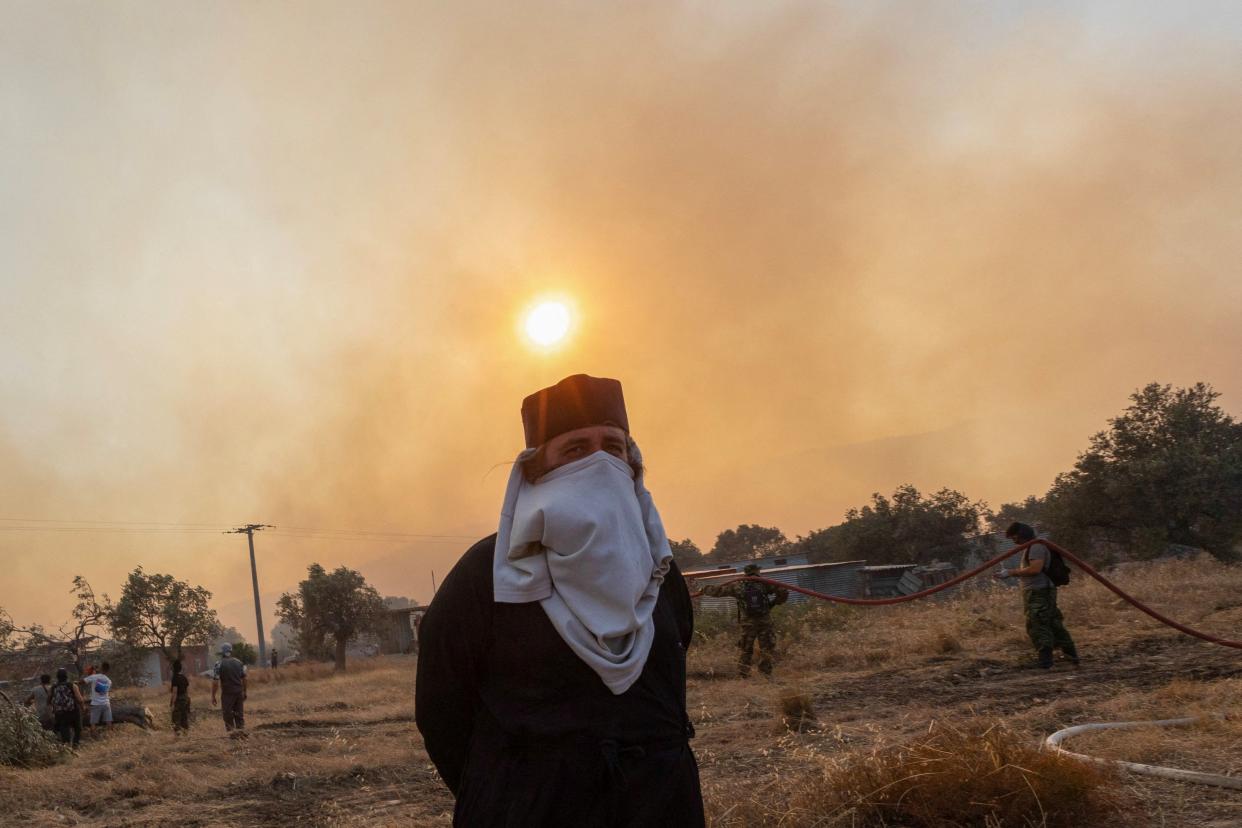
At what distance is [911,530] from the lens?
5247cm

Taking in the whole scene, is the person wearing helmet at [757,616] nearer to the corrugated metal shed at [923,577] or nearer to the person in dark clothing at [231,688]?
the person in dark clothing at [231,688]

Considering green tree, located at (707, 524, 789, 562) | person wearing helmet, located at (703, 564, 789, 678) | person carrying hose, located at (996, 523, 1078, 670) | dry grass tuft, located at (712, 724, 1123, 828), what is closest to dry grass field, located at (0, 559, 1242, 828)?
dry grass tuft, located at (712, 724, 1123, 828)

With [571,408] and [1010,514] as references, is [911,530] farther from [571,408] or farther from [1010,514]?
[571,408]

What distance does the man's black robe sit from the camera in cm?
223

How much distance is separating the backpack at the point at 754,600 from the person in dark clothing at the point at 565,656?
10.7m

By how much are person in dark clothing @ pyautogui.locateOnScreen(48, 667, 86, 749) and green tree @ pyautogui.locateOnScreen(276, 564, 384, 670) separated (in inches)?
1734

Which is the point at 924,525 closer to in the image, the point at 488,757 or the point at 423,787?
the point at 423,787

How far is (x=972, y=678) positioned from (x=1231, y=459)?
1140 inches

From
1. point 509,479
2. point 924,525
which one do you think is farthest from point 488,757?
point 924,525

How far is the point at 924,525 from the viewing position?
171ft

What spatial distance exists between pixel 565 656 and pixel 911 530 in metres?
53.5

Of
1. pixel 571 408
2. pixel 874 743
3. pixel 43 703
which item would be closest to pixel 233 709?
pixel 43 703

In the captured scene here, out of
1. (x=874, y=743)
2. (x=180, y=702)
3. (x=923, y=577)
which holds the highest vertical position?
(x=180, y=702)

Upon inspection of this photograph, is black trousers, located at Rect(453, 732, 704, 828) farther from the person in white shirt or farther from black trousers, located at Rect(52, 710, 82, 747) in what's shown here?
the person in white shirt
